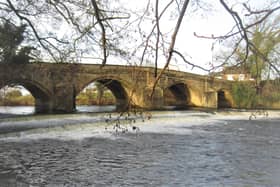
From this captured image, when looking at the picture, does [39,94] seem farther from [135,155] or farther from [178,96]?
[135,155]

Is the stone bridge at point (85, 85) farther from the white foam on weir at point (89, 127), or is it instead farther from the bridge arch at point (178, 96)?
the white foam on weir at point (89, 127)

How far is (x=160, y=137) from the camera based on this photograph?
14.8m

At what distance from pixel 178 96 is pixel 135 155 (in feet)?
99.3

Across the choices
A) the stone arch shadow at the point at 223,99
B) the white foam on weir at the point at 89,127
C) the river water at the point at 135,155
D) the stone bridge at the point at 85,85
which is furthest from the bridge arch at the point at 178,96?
the river water at the point at 135,155

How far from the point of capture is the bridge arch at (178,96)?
125 feet

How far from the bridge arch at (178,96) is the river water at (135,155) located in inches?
786

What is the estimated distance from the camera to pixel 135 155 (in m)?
10.8

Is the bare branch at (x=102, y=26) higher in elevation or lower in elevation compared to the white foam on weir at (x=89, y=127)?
higher

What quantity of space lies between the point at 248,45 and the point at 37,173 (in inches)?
273

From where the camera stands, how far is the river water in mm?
8094

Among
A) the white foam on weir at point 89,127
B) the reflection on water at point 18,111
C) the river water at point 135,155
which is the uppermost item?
the reflection on water at point 18,111

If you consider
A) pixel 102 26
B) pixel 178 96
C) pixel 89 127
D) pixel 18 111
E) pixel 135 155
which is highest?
pixel 178 96

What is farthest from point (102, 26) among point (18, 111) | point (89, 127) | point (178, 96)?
point (178, 96)

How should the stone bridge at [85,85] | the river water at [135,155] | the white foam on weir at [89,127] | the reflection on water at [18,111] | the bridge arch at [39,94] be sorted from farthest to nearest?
the bridge arch at [39,94]
the reflection on water at [18,111]
the stone bridge at [85,85]
the white foam on weir at [89,127]
the river water at [135,155]
